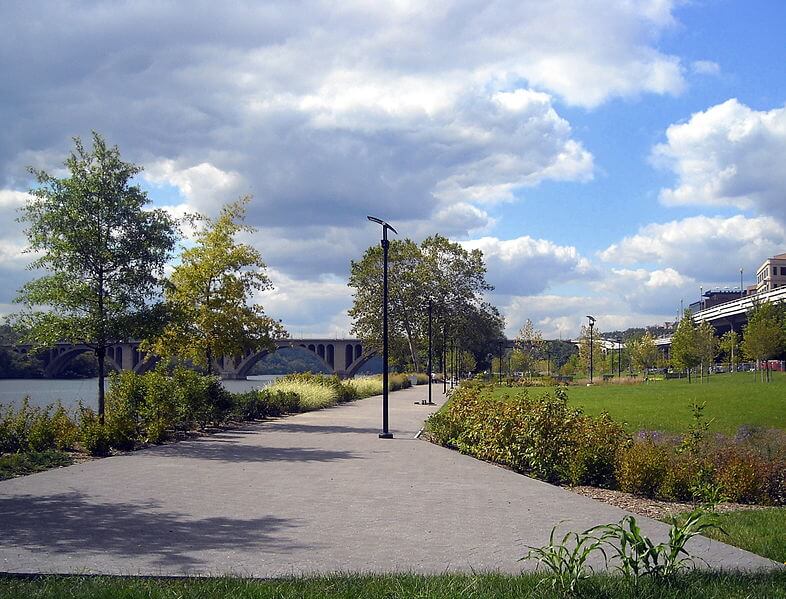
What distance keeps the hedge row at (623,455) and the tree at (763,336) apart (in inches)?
1570

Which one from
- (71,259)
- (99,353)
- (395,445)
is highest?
(71,259)

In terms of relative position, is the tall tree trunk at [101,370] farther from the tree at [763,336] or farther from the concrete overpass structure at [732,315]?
the concrete overpass structure at [732,315]

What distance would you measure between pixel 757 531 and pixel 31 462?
1114 centimetres

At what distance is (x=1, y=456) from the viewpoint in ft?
46.1

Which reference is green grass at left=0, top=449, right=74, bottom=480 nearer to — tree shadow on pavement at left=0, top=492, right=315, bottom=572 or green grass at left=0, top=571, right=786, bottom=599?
tree shadow on pavement at left=0, top=492, right=315, bottom=572

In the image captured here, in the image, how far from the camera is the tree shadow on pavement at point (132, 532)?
7034mm

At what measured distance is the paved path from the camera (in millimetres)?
6852

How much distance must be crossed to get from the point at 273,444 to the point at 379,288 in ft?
166

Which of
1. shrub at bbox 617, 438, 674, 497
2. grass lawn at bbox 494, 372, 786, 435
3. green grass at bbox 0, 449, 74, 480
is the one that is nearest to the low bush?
grass lawn at bbox 494, 372, 786, 435

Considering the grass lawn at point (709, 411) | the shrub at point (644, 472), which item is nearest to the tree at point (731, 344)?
the grass lawn at point (709, 411)

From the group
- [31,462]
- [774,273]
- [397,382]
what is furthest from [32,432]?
[774,273]

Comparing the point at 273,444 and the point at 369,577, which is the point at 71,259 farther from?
the point at 369,577

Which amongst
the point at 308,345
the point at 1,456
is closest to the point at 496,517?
the point at 1,456

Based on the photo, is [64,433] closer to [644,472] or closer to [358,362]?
[644,472]
